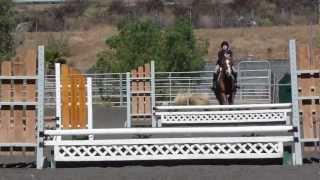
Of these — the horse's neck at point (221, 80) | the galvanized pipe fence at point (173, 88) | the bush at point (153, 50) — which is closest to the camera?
the horse's neck at point (221, 80)

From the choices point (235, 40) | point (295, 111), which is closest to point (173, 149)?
point (295, 111)

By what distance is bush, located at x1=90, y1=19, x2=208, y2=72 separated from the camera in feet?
128

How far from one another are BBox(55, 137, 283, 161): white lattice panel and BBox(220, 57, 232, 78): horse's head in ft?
25.2

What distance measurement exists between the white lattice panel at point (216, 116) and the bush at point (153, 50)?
1815cm

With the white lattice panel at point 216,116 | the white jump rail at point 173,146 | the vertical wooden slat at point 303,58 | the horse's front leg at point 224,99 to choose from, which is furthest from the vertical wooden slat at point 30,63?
the horse's front leg at point 224,99

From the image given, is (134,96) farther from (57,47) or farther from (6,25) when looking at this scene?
(57,47)

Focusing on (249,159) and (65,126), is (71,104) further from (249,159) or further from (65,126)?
(249,159)

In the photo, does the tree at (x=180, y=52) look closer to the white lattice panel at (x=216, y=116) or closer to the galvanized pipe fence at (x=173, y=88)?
the galvanized pipe fence at (x=173, y=88)

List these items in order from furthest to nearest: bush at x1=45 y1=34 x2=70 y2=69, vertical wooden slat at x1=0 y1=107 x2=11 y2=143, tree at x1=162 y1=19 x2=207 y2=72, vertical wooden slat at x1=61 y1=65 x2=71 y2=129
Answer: bush at x1=45 y1=34 x2=70 y2=69, tree at x1=162 y1=19 x2=207 y2=72, vertical wooden slat at x1=61 y1=65 x2=71 y2=129, vertical wooden slat at x1=0 y1=107 x2=11 y2=143

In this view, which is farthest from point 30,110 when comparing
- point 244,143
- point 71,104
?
point 244,143

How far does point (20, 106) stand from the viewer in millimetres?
12445

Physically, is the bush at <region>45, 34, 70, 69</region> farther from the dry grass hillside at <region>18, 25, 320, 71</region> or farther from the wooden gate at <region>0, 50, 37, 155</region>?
the wooden gate at <region>0, 50, 37, 155</region>

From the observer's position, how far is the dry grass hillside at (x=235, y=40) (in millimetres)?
65869

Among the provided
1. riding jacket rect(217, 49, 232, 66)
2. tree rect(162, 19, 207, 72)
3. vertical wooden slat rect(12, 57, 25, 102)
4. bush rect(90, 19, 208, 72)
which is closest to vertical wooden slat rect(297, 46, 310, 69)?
vertical wooden slat rect(12, 57, 25, 102)
